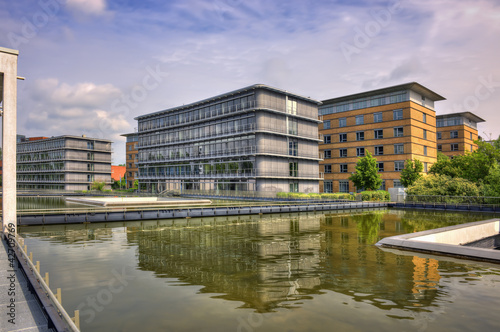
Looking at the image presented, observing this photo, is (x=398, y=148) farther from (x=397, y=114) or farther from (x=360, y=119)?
(x=360, y=119)

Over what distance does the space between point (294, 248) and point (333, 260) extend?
308 centimetres

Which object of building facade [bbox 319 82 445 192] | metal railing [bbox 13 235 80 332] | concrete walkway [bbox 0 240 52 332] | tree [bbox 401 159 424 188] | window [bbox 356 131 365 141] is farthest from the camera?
window [bbox 356 131 365 141]

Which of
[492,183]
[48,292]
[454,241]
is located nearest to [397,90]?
[492,183]

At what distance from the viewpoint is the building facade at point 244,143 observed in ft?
199

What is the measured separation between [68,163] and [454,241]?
353 feet

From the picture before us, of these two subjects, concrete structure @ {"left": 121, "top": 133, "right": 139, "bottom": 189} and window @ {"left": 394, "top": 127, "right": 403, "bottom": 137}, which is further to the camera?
concrete structure @ {"left": 121, "top": 133, "right": 139, "bottom": 189}

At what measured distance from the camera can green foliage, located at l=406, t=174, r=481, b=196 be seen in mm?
43812

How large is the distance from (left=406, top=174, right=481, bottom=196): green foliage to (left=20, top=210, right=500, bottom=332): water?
104 ft

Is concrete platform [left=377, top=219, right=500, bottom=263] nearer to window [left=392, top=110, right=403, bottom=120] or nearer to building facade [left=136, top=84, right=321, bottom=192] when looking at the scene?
building facade [left=136, top=84, right=321, bottom=192]

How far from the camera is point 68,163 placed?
103m

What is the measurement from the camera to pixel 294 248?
17375mm

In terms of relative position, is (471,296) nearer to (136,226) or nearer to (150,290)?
(150,290)

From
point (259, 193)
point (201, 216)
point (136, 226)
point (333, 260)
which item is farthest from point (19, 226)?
point (259, 193)

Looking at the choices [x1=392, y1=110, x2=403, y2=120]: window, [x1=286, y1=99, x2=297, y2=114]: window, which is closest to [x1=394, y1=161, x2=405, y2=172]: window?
[x1=392, y1=110, x2=403, y2=120]: window
